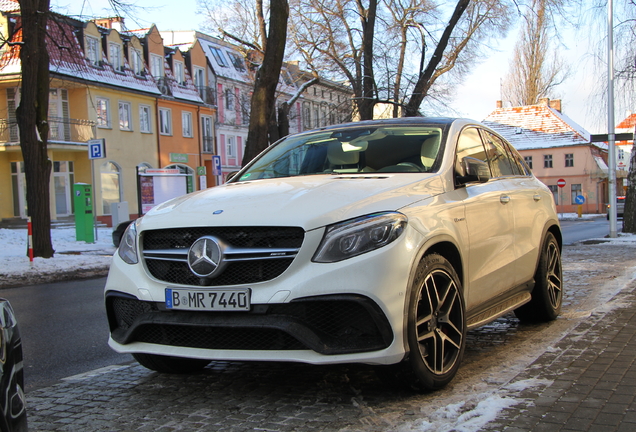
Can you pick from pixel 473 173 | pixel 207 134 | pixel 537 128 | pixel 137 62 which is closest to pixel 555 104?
pixel 537 128

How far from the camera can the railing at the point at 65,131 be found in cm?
3422

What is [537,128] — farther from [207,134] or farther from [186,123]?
[186,123]

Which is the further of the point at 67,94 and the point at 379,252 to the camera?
the point at 67,94

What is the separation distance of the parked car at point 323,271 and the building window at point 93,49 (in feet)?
117

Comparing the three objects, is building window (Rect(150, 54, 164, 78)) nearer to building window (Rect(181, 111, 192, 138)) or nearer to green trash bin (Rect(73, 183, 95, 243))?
building window (Rect(181, 111, 192, 138))

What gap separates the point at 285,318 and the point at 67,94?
→ 118 feet

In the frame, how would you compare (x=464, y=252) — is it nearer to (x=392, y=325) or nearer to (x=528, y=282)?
(x=392, y=325)

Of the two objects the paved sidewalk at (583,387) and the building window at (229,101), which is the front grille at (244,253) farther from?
the building window at (229,101)

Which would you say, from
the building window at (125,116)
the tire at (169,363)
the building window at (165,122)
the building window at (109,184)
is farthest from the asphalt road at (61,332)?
the building window at (165,122)

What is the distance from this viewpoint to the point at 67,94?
36.7 m

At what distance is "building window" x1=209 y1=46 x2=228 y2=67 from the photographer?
52.5 metres

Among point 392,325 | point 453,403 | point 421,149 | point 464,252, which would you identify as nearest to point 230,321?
point 392,325

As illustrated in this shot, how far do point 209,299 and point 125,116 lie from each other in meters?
37.7

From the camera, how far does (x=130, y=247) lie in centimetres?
428
